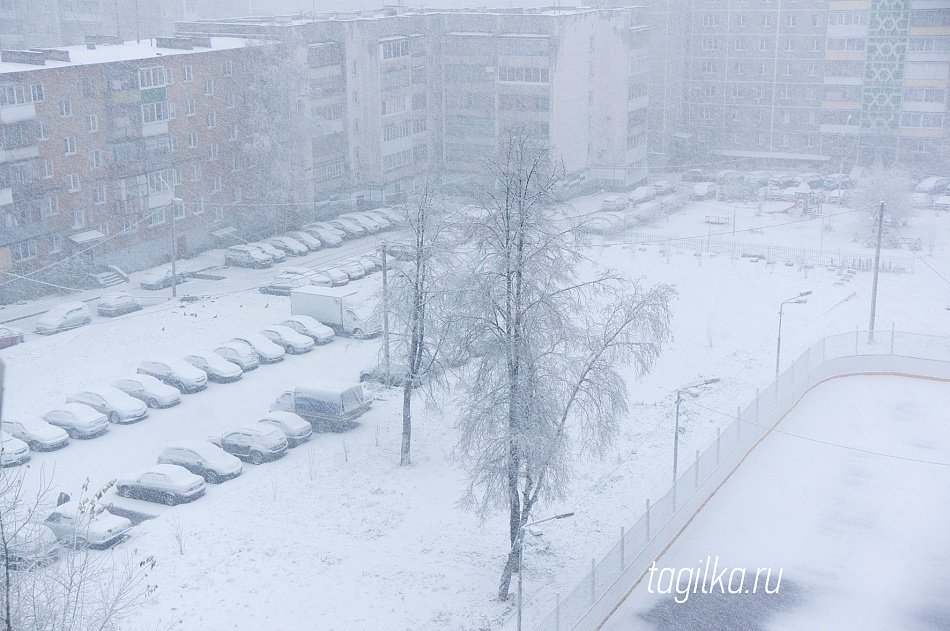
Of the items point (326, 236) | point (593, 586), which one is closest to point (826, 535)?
point (593, 586)

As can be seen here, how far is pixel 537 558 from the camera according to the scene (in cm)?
2002

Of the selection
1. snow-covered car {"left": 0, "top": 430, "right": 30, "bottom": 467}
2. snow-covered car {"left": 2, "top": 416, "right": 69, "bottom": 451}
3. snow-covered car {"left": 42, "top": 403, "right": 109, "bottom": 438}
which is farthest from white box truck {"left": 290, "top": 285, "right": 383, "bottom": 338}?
snow-covered car {"left": 0, "top": 430, "right": 30, "bottom": 467}

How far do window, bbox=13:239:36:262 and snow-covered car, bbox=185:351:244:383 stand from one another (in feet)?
38.1

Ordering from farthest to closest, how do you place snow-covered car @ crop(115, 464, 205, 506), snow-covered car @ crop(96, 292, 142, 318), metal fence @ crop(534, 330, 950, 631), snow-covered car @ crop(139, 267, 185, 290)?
snow-covered car @ crop(139, 267, 185, 290) < snow-covered car @ crop(96, 292, 142, 318) < snow-covered car @ crop(115, 464, 205, 506) < metal fence @ crop(534, 330, 950, 631)

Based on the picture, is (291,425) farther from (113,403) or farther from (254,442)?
(113,403)

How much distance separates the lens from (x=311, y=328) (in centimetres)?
3306

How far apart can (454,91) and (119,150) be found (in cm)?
2039

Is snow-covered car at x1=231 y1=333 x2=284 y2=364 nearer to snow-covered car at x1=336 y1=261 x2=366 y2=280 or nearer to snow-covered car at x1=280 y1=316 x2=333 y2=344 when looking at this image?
snow-covered car at x1=280 y1=316 x2=333 y2=344

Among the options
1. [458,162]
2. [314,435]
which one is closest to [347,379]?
[314,435]

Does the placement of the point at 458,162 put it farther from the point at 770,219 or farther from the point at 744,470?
the point at 744,470

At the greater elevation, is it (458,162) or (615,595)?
(458,162)

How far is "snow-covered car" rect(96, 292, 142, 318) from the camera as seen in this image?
36.1m

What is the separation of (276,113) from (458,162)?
1287 centimetres

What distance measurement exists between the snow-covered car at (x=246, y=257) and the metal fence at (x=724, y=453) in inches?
932
